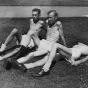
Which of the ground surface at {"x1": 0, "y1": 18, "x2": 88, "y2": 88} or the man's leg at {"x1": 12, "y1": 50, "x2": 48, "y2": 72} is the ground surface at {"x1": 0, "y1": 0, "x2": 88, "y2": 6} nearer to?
the ground surface at {"x1": 0, "y1": 18, "x2": 88, "y2": 88}

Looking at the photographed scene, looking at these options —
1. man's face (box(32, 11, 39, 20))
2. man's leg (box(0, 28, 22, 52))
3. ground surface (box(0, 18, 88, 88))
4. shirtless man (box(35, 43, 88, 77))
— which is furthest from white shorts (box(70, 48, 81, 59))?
man's leg (box(0, 28, 22, 52))

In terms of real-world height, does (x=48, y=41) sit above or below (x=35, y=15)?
below

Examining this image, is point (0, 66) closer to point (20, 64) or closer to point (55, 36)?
point (20, 64)

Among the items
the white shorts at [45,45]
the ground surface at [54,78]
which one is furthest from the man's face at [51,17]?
the ground surface at [54,78]

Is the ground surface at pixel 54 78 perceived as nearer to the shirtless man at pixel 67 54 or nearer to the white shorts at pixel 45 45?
the shirtless man at pixel 67 54

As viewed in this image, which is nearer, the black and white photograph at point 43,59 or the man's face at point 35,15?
the black and white photograph at point 43,59

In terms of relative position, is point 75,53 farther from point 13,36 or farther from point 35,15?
point 13,36

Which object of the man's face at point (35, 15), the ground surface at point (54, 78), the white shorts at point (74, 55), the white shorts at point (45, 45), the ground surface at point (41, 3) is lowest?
the ground surface at point (41, 3)

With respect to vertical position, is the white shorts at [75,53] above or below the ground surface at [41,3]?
above

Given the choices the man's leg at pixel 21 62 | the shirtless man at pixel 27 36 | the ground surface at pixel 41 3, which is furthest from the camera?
the ground surface at pixel 41 3

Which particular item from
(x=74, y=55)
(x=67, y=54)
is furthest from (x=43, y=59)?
(x=74, y=55)

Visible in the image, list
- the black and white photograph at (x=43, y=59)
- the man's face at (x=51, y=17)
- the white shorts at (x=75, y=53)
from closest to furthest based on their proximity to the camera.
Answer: the black and white photograph at (x=43, y=59) → the man's face at (x=51, y=17) → the white shorts at (x=75, y=53)

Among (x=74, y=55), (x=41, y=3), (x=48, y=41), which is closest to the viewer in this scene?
(x=74, y=55)

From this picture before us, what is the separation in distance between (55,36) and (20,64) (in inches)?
46.8
